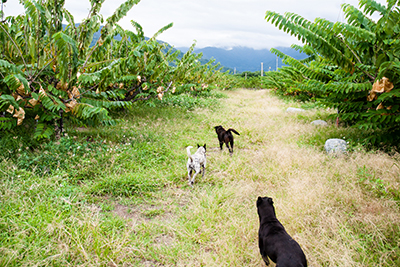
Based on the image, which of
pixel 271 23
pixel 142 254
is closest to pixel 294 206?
pixel 142 254

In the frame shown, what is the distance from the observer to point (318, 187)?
3.67 metres

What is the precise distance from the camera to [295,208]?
10.3ft

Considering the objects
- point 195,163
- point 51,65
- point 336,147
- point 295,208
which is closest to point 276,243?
point 295,208

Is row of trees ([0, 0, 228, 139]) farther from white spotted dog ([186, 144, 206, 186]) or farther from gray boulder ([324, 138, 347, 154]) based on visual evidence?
gray boulder ([324, 138, 347, 154])

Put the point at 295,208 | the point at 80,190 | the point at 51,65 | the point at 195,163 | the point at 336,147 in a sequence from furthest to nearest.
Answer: the point at 336,147
the point at 51,65
the point at 195,163
the point at 80,190
the point at 295,208

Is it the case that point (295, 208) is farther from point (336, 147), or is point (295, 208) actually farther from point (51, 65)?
point (51, 65)

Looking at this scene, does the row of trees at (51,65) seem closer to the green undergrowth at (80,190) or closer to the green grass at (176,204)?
the green undergrowth at (80,190)

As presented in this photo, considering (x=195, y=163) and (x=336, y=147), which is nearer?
(x=195, y=163)

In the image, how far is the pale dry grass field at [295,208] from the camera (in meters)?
2.49

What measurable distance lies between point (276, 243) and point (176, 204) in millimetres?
1964

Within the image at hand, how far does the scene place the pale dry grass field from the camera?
2.49 m

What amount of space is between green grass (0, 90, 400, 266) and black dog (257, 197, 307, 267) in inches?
16.6

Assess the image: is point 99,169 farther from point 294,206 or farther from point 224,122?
point 224,122

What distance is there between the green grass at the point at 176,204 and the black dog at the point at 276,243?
16.6 inches
